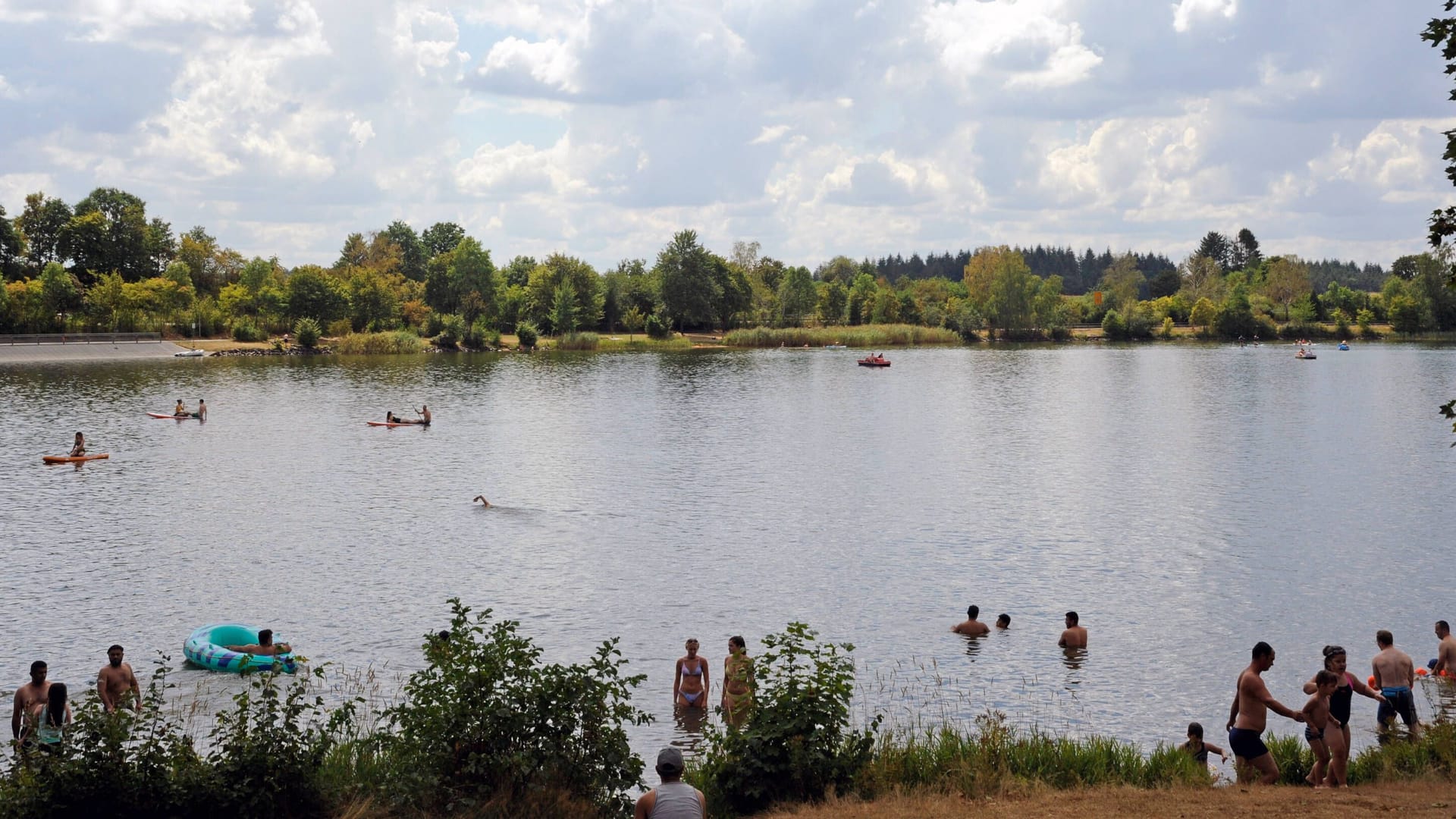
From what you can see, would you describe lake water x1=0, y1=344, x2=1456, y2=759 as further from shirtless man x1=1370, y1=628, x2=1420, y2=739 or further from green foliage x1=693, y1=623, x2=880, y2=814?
green foliage x1=693, y1=623, x2=880, y2=814

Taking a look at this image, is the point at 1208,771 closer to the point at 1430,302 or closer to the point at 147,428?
the point at 147,428

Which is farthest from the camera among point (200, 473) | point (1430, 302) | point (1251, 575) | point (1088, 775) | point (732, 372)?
point (1430, 302)

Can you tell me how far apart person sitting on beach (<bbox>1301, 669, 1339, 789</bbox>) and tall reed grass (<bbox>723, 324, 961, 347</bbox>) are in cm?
14978

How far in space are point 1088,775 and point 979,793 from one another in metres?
2.16

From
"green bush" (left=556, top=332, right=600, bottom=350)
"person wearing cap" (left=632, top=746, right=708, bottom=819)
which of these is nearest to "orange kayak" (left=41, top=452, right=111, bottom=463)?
"person wearing cap" (left=632, top=746, right=708, bottom=819)

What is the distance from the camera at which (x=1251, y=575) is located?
105 feet

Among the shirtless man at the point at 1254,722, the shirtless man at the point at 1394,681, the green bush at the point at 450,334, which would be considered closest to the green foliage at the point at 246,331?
the green bush at the point at 450,334

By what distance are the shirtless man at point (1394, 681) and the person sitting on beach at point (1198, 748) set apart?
123 inches

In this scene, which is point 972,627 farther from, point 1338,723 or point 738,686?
point 1338,723

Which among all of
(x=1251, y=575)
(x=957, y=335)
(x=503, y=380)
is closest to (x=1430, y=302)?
(x=957, y=335)

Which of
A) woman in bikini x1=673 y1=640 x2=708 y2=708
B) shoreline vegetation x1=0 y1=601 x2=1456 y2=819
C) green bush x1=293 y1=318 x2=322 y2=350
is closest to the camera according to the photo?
shoreline vegetation x1=0 y1=601 x2=1456 y2=819

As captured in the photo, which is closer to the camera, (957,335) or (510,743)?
(510,743)

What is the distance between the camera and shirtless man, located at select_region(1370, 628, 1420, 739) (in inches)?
769

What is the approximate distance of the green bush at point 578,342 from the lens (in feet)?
504
